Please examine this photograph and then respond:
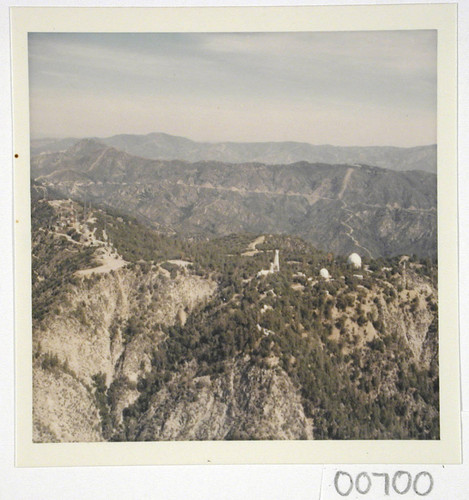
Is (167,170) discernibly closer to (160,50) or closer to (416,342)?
(160,50)

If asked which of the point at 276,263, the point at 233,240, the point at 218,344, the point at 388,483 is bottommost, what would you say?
the point at 388,483

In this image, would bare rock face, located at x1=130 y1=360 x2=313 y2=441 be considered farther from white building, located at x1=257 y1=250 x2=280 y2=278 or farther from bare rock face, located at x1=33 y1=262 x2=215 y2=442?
white building, located at x1=257 y1=250 x2=280 y2=278

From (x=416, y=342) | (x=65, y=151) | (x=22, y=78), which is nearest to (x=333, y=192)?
(x=416, y=342)

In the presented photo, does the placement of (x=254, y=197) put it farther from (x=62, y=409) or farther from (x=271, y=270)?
(x=62, y=409)

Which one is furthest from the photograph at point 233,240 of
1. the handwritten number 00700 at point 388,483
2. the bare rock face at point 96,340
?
the handwritten number 00700 at point 388,483

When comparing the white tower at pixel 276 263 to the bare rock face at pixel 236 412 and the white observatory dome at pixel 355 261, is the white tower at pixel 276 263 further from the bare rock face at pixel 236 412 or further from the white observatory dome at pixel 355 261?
the bare rock face at pixel 236 412

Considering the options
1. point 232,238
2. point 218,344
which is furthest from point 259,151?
point 218,344
